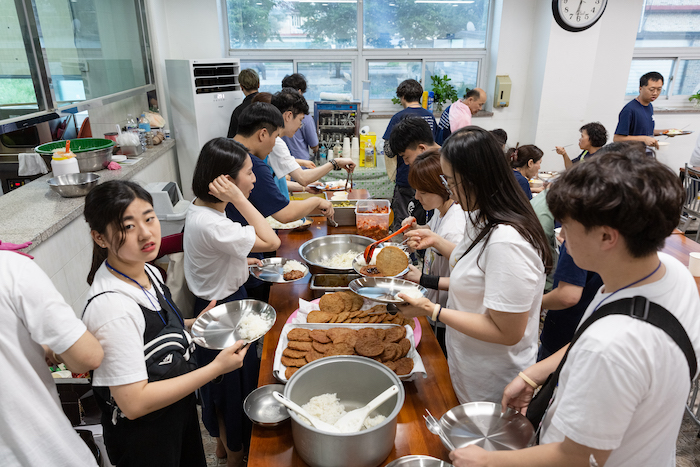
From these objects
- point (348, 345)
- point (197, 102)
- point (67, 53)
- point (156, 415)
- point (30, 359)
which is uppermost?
point (67, 53)

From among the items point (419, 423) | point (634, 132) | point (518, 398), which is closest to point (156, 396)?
point (419, 423)

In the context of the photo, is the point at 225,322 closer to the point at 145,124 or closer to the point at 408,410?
the point at 408,410

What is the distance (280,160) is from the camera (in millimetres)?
3109

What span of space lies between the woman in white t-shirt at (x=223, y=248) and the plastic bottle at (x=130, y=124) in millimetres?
3042

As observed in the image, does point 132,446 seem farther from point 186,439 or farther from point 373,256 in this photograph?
point 373,256

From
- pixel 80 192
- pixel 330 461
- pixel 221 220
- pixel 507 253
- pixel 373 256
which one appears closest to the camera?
pixel 330 461

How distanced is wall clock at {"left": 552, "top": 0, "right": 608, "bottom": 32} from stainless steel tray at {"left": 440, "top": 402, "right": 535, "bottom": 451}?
618 cm

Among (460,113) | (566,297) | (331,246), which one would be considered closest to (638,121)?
(460,113)

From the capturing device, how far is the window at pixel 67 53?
293 centimetres

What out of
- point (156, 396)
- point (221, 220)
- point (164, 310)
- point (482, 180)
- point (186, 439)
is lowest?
point (186, 439)

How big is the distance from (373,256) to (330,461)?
4.33ft

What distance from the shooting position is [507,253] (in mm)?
1350

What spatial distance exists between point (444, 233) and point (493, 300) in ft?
2.71

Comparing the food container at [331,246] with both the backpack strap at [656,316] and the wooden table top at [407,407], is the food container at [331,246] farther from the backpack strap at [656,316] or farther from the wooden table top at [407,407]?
the backpack strap at [656,316]
